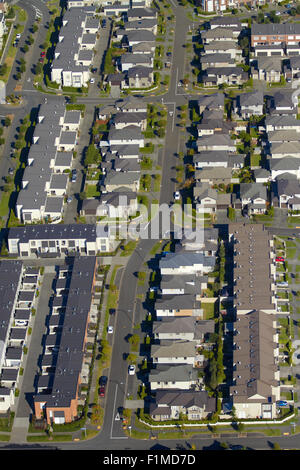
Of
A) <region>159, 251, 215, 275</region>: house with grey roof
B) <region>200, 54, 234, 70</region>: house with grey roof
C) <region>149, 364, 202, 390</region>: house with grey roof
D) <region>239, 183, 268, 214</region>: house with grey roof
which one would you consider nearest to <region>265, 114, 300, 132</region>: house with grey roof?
<region>239, 183, 268, 214</region>: house with grey roof

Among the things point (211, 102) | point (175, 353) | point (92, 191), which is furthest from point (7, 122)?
point (175, 353)

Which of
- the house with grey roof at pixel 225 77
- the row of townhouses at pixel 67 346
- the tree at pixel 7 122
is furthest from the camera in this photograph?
the house with grey roof at pixel 225 77

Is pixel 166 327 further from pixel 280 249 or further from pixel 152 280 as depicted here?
pixel 280 249

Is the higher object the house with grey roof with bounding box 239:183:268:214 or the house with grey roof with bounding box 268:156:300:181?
the house with grey roof with bounding box 268:156:300:181

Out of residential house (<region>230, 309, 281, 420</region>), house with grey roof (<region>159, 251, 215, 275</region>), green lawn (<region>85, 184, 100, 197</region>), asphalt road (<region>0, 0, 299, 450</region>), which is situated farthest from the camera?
green lawn (<region>85, 184, 100, 197</region>)

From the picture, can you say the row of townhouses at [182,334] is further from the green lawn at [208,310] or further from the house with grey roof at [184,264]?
the green lawn at [208,310]

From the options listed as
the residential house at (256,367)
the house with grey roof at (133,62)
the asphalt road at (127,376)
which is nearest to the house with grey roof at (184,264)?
the asphalt road at (127,376)

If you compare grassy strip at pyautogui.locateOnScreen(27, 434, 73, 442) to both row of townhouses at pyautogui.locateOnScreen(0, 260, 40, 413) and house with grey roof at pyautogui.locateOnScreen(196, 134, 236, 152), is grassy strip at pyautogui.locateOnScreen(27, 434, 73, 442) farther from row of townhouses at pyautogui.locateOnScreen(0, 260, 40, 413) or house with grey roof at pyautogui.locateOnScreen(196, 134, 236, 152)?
house with grey roof at pyautogui.locateOnScreen(196, 134, 236, 152)

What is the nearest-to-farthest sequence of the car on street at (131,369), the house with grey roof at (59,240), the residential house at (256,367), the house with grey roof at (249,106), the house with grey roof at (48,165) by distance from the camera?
the residential house at (256,367) < the car on street at (131,369) < the house with grey roof at (59,240) < the house with grey roof at (48,165) < the house with grey roof at (249,106)

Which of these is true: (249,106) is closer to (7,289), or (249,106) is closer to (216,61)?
(216,61)

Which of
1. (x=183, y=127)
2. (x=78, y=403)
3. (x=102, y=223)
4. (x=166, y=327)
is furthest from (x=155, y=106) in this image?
(x=78, y=403)

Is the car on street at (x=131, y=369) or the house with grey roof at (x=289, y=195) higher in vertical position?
the house with grey roof at (x=289, y=195)

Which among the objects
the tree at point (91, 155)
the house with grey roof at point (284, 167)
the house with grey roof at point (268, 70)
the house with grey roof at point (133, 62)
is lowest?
the house with grey roof at point (284, 167)
